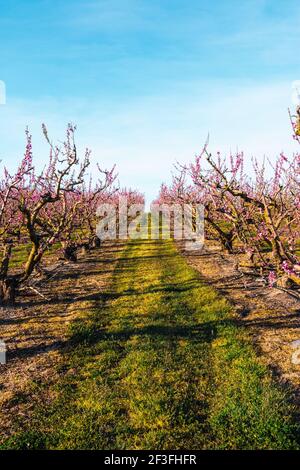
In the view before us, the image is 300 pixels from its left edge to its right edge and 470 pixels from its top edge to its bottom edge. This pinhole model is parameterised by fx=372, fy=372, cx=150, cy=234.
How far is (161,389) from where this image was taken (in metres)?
6.57

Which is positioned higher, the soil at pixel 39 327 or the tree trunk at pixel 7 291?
the tree trunk at pixel 7 291

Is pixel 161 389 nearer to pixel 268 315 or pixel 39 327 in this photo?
pixel 39 327

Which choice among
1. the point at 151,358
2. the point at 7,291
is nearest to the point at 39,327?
the point at 7,291

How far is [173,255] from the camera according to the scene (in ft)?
73.1

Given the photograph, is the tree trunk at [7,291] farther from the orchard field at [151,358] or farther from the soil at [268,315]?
the soil at [268,315]

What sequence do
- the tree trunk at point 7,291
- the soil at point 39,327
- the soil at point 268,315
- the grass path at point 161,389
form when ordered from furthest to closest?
the tree trunk at point 7,291 < the soil at point 268,315 < the soil at point 39,327 < the grass path at point 161,389

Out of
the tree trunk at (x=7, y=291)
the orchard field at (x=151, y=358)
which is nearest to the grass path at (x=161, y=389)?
the orchard field at (x=151, y=358)

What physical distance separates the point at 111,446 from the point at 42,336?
4.87 metres

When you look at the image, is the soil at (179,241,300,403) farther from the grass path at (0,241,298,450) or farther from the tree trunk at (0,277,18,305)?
the tree trunk at (0,277,18,305)

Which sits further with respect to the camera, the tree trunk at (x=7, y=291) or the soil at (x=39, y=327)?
the tree trunk at (x=7, y=291)

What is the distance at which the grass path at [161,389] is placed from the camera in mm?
5230

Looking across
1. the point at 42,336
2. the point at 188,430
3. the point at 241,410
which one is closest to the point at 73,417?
the point at 188,430
